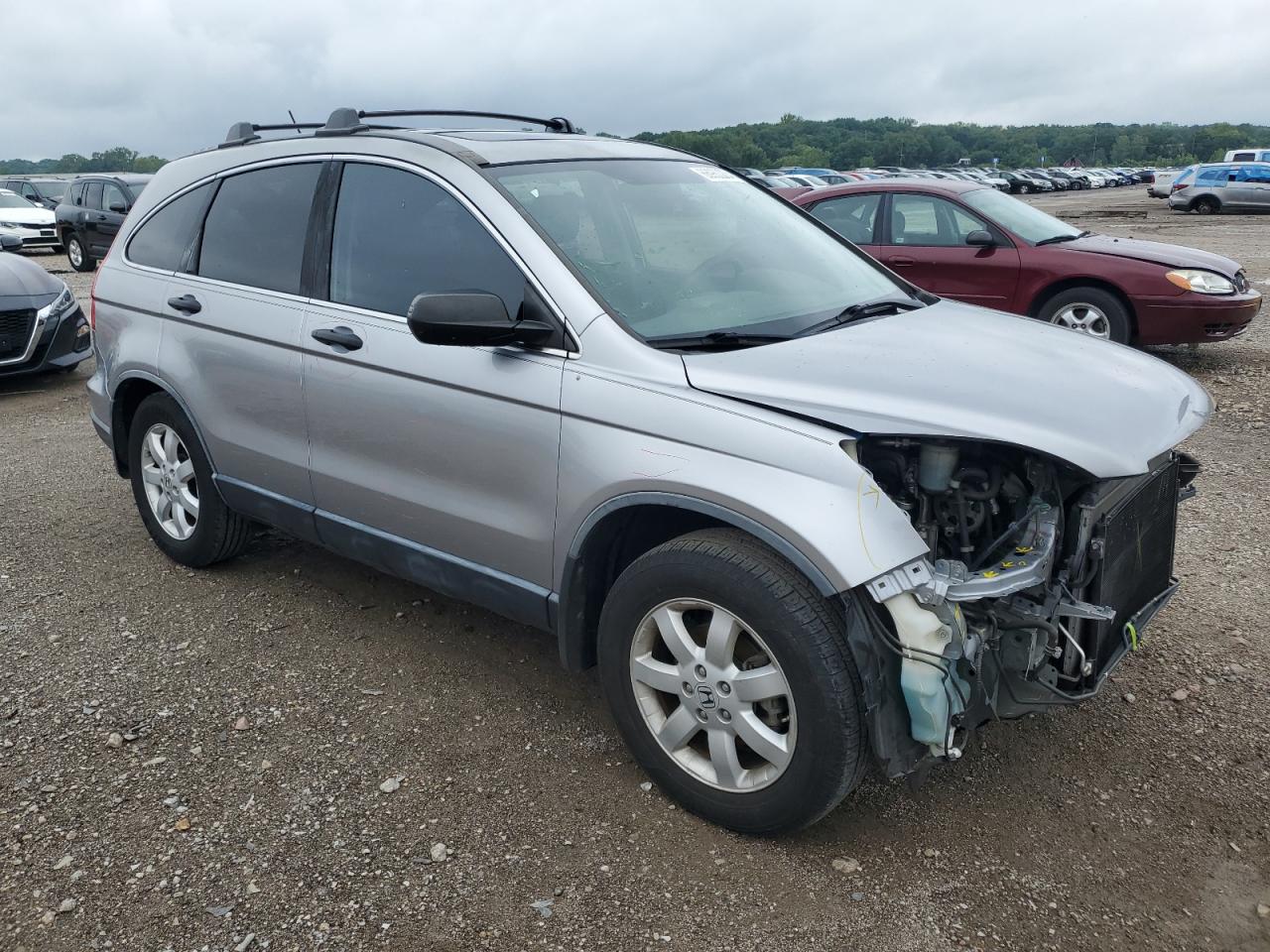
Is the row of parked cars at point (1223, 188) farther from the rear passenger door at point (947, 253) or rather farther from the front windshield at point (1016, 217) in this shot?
the rear passenger door at point (947, 253)

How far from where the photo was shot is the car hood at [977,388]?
2.51 metres

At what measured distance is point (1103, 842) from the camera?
2850mm

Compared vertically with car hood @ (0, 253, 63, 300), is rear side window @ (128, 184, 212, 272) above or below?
above

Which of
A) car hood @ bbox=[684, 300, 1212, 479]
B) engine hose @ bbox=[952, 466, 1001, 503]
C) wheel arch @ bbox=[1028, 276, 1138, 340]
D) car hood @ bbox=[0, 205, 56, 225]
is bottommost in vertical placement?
engine hose @ bbox=[952, 466, 1001, 503]

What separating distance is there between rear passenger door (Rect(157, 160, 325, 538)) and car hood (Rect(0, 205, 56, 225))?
65.6ft

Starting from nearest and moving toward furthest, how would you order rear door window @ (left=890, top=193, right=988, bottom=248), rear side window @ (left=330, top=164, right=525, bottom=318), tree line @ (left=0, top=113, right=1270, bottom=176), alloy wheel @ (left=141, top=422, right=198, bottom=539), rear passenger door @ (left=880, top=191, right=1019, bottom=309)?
1. rear side window @ (left=330, top=164, right=525, bottom=318)
2. alloy wheel @ (left=141, top=422, right=198, bottom=539)
3. rear passenger door @ (left=880, top=191, right=1019, bottom=309)
4. rear door window @ (left=890, top=193, right=988, bottom=248)
5. tree line @ (left=0, top=113, right=1270, bottom=176)

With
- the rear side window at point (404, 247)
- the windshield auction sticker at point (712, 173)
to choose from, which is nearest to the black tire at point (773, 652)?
the rear side window at point (404, 247)

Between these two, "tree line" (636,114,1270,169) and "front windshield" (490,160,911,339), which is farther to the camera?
"tree line" (636,114,1270,169)

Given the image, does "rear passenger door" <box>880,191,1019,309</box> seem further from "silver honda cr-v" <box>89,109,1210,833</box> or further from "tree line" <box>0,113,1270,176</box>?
"tree line" <box>0,113,1270,176</box>

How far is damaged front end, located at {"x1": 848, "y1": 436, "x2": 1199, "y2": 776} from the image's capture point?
2490mm

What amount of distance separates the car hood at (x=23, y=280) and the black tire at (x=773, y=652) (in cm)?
737

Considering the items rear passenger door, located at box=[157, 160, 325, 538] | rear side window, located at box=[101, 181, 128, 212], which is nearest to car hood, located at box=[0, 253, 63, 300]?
rear passenger door, located at box=[157, 160, 325, 538]

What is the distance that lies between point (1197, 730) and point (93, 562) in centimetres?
457

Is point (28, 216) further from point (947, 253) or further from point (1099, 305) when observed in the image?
point (1099, 305)
